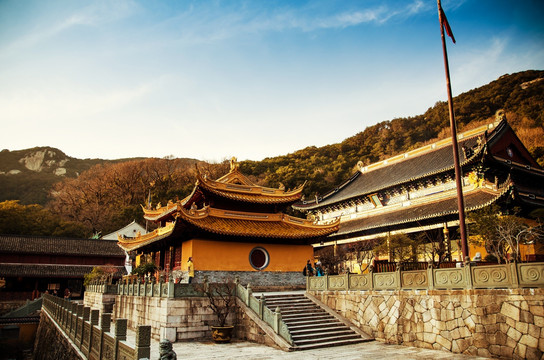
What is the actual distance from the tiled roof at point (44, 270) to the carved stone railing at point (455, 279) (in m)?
34.1

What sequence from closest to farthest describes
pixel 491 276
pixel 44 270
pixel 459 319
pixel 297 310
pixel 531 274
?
1. pixel 531 274
2. pixel 491 276
3. pixel 459 319
4. pixel 297 310
5. pixel 44 270

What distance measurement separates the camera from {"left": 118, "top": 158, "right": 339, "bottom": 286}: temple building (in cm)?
1972

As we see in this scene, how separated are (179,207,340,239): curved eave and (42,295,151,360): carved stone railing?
252 inches

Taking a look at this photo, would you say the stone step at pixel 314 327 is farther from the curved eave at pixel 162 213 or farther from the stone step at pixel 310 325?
the curved eave at pixel 162 213

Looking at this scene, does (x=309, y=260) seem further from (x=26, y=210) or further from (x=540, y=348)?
(x=26, y=210)

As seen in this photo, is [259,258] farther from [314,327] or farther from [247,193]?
[314,327]

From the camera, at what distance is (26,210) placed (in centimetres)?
6034

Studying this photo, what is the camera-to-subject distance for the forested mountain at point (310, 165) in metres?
60.8

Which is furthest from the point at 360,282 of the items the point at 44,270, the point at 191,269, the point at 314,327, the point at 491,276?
the point at 44,270

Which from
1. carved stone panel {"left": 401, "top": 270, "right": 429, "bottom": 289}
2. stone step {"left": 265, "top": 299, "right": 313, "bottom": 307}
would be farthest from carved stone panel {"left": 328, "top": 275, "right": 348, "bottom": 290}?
carved stone panel {"left": 401, "top": 270, "right": 429, "bottom": 289}

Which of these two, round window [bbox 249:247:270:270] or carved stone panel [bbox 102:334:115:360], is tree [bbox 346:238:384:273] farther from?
carved stone panel [bbox 102:334:115:360]

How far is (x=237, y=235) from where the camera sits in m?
20.0

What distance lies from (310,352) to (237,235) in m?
8.79

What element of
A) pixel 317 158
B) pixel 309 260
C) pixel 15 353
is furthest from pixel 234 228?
pixel 317 158
